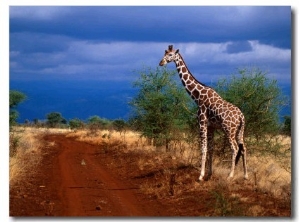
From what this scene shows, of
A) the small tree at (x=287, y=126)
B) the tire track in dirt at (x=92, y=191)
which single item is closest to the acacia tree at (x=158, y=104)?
the tire track in dirt at (x=92, y=191)

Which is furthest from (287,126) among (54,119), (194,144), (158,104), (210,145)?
(54,119)

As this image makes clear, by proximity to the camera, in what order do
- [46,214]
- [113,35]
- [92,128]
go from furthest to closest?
1. [92,128]
2. [113,35]
3. [46,214]

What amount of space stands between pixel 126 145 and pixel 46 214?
861 cm

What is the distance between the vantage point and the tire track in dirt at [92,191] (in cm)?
891

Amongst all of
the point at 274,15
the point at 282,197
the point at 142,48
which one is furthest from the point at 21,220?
the point at 274,15

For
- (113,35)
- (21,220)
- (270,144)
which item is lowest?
(21,220)

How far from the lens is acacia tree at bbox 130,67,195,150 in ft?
50.7

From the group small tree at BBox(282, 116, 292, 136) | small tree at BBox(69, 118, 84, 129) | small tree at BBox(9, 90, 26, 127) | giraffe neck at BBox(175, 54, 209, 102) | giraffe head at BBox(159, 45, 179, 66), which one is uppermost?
giraffe head at BBox(159, 45, 179, 66)

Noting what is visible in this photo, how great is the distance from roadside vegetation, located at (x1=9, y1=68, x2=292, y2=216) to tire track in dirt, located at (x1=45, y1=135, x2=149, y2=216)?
0.58 meters

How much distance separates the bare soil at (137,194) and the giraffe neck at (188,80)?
61.7 inches

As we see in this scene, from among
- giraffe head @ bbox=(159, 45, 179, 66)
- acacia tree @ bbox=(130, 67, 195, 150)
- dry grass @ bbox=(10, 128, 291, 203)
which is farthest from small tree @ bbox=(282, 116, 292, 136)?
acacia tree @ bbox=(130, 67, 195, 150)

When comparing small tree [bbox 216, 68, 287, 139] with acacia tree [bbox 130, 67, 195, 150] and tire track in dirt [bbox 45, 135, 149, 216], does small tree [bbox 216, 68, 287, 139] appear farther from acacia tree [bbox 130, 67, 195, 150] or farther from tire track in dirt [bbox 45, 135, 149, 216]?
tire track in dirt [bbox 45, 135, 149, 216]
